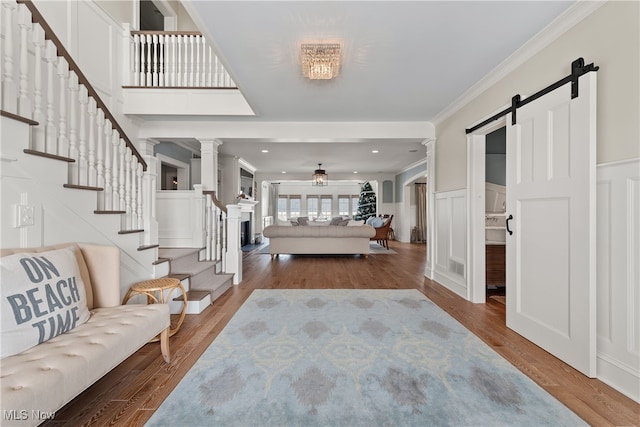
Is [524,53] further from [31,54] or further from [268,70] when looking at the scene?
[31,54]

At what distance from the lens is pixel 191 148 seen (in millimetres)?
5723

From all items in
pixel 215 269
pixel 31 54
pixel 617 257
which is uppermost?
pixel 31 54

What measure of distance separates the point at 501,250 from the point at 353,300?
2.06 meters

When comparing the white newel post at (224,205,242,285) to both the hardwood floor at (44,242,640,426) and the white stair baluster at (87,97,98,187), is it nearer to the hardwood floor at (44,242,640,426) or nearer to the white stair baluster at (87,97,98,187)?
the hardwood floor at (44,242,640,426)

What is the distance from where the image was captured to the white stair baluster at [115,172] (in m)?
2.29

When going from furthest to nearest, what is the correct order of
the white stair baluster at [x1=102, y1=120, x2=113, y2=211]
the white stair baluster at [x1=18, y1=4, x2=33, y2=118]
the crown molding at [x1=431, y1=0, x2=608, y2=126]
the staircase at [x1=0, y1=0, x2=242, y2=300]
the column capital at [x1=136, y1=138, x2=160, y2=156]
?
the column capital at [x1=136, y1=138, x2=160, y2=156]
the white stair baluster at [x1=102, y1=120, x2=113, y2=211]
the crown molding at [x1=431, y1=0, x2=608, y2=126]
the white stair baluster at [x1=18, y1=4, x2=33, y2=118]
the staircase at [x1=0, y1=0, x2=242, y2=300]

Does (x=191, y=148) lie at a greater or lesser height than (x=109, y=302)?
greater

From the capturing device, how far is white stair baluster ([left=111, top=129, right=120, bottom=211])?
2.29 meters

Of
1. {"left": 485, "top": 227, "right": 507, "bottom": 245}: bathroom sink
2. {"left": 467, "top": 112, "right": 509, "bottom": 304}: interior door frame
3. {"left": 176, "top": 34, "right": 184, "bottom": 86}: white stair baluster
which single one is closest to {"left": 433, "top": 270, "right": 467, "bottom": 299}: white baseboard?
{"left": 467, "top": 112, "right": 509, "bottom": 304}: interior door frame

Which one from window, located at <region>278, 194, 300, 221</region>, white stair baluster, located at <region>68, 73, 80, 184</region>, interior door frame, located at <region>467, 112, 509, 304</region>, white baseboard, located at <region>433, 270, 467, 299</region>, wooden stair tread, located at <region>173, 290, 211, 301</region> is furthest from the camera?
window, located at <region>278, 194, 300, 221</region>

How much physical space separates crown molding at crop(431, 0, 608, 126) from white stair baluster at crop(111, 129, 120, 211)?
3649mm

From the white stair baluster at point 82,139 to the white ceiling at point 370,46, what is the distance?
110 centimetres

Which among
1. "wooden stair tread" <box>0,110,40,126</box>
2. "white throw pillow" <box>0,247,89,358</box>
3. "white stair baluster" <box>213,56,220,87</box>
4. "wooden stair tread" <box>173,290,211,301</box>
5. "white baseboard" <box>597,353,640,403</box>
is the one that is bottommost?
"white baseboard" <box>597,353,640,403</box>

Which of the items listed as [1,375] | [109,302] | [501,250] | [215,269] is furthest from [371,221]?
[1,375]
